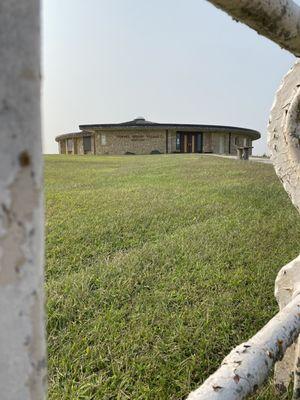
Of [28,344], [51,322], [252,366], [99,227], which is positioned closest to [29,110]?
[28,344]

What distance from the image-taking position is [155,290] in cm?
212

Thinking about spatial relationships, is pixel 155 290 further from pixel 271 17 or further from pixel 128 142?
pixel 128 142

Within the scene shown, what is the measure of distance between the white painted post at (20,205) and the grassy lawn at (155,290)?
44.6 inches

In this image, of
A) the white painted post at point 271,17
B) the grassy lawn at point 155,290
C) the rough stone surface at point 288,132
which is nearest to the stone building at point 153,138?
the grassy lawn at point 155,290

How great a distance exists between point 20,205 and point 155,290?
1913 millimetres

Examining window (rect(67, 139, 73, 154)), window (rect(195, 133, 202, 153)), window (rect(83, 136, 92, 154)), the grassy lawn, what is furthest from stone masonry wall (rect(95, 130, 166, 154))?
the grassy lawn

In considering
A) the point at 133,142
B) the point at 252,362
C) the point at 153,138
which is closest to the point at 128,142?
the point at 133,142

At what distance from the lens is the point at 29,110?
29 cm

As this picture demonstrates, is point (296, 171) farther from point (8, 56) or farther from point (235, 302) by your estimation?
point (235, 302)

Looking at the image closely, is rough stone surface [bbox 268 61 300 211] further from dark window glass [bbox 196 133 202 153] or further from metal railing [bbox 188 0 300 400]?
dark window glass [bbox 196 133 202 153]

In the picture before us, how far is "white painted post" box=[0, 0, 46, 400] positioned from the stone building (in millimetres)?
21982

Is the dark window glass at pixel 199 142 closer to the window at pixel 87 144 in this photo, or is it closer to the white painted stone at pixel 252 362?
the window at pixel 87 144

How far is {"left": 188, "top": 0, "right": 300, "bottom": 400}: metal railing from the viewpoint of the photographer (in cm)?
54

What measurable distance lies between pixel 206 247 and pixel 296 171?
1837mm
